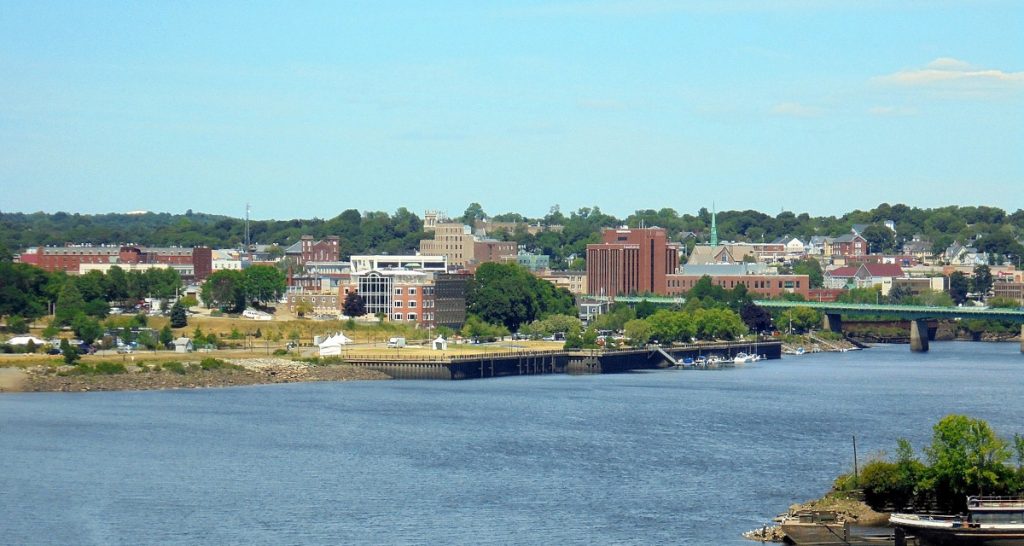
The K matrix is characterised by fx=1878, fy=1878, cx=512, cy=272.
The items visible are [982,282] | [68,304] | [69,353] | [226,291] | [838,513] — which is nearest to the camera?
[838,513]

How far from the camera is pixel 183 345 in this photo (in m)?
102

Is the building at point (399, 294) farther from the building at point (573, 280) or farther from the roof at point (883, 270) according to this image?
the roof at point (883, 270)

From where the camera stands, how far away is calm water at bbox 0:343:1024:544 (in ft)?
160

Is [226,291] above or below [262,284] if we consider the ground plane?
below

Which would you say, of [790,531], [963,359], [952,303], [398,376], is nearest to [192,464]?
[790,531]

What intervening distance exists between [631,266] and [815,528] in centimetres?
12521

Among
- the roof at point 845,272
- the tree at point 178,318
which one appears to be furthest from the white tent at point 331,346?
the roof at point 845,272

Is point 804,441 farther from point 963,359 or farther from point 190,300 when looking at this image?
point 190,300

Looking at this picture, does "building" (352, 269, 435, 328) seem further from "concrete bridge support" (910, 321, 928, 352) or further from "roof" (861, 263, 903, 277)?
"roof" (861, 263, 903, 277)

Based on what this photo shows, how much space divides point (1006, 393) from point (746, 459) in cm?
3071

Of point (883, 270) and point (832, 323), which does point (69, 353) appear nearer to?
point (832, 323)

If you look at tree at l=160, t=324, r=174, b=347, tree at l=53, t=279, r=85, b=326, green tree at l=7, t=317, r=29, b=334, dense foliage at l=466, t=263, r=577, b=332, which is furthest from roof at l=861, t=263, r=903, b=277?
green tree at l=7, t=317, r=29, b=334

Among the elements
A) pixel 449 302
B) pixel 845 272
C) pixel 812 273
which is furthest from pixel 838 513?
pixel 845 272

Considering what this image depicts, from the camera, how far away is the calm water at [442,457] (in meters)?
48.9
